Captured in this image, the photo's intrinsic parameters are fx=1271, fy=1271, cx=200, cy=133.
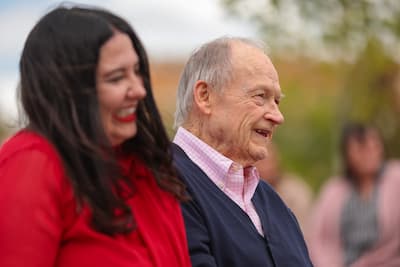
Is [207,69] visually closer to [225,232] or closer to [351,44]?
[225,232]

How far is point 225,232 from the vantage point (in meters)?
4.53

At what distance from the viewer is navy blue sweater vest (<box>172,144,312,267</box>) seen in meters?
4.44

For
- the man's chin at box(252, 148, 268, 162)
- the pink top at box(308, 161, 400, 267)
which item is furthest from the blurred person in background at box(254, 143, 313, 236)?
the man's chin at box(252, 148, 268, 162)

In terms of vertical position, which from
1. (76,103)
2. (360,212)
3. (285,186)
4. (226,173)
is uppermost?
(76,103)

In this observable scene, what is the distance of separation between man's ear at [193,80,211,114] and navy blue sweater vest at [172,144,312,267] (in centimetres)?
18

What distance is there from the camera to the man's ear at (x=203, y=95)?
15.6ft

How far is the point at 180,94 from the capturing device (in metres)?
4.89

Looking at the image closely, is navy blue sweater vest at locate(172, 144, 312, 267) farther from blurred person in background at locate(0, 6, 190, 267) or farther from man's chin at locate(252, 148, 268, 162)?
blurred person in background at locate(0, 6, 190, 267)

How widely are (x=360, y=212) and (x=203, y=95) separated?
4.52 m

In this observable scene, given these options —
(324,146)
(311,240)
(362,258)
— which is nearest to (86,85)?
(362,258)

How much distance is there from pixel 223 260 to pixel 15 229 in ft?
3.48

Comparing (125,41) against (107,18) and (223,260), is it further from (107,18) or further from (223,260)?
(223,260)

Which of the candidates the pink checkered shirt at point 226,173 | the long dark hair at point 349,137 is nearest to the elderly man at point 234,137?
the pink checkered shirt at point 226,173

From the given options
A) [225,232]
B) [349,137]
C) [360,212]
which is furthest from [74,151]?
[349,137]
